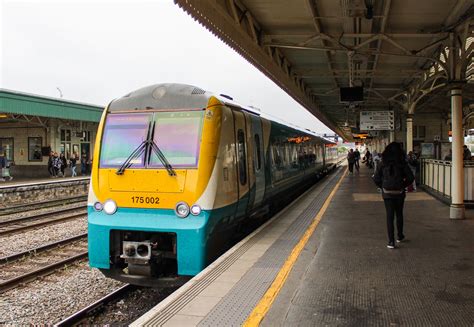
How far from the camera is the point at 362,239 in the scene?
7.20m

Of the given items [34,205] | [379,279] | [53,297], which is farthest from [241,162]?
[34,205]

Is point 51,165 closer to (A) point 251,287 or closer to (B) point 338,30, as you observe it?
(B) point 338,30

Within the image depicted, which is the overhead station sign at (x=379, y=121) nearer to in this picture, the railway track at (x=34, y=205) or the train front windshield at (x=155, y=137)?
the railway track at (x=34, y=205)

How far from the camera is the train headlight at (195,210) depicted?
18.3ft

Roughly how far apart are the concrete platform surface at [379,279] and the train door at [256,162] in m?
1.23

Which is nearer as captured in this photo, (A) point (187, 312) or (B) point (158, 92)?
(A) point (187, 312)

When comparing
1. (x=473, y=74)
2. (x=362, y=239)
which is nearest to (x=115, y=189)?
(x=362, y=239)

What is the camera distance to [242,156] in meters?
7.11

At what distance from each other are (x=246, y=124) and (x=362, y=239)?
2.68 meters

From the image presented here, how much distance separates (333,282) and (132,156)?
3.09 meters

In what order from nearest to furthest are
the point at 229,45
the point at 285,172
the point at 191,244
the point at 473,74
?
the point at 191,244
the point at 229,45
the point at 285,172
the point at 473,74

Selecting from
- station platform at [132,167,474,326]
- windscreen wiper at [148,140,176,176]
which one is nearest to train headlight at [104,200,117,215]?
windscreen wiper at [148,140,176,176]

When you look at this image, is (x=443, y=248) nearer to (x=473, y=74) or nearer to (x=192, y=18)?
(x=192, y=18)

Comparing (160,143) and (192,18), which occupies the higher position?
(192,18)
